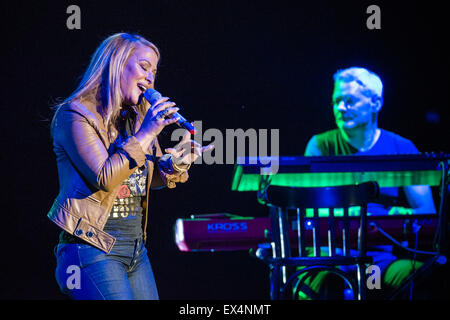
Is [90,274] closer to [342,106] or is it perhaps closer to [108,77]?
[108,77]

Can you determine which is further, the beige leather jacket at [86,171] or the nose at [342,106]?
the nose at [342,106]

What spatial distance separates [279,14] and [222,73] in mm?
626

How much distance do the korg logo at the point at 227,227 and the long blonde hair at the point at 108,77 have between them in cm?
112

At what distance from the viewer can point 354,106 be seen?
3805mm

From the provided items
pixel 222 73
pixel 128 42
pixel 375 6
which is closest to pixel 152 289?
pixel 128 42

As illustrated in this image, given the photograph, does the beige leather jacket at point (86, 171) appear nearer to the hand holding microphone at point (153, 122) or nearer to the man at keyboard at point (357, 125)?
the hand holding microphone at point (153, 122)

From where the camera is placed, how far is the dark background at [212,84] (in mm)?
3535

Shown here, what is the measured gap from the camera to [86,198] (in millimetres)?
1587

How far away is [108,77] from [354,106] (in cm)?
248

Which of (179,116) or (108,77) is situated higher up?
(108,77)

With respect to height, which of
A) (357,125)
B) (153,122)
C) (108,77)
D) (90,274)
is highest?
(108,77)
